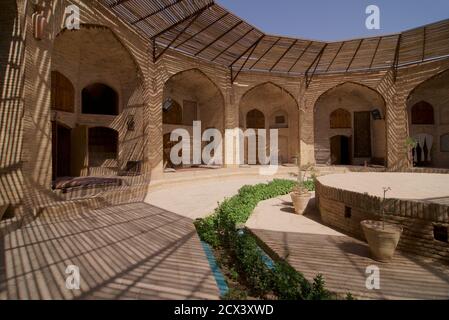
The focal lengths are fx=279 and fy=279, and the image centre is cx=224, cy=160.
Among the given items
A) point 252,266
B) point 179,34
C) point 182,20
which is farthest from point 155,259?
point 179,34

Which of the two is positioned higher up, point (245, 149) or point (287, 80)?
point (287, 80)

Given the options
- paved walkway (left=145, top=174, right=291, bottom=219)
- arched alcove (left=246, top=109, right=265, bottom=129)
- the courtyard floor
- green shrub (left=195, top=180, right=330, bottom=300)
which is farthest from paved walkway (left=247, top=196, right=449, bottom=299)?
arched alcove (left=246, top=109, right=265, bottom=129)

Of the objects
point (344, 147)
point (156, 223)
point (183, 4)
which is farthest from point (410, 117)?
point (156, 223)

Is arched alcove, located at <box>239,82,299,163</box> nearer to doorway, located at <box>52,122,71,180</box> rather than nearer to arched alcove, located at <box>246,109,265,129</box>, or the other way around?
arched alcove, located at <box>246,109,265,129</box>

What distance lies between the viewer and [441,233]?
14.9 feet

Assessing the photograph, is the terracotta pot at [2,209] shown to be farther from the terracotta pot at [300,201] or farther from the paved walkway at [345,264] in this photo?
the terracotta pot at [300,201]

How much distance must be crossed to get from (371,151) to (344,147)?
1992 millimetres

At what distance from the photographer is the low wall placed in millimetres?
4520

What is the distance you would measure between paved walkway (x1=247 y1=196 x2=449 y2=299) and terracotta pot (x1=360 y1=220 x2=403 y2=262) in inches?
5.2

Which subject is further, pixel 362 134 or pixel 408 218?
pixel 362 134

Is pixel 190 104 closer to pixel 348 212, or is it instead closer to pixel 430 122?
pixel 348 212

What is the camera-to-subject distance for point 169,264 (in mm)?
4348

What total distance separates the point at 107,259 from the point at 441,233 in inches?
212
